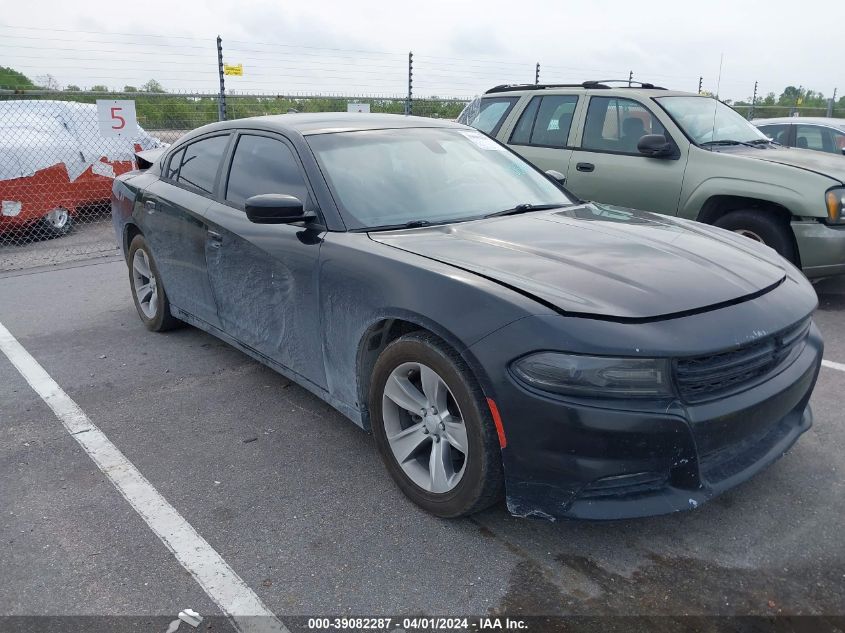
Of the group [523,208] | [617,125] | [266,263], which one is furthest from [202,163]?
[617,125]

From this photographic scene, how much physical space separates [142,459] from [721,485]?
2.61 meters

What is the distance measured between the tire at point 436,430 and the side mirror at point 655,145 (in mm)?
4107

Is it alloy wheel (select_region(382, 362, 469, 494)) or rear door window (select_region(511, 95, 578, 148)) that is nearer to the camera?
alloy wheel (select_region(382, 362, 469, 494))

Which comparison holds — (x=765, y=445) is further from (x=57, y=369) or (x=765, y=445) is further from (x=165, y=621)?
(x=57, y=369)

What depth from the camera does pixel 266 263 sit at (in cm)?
361

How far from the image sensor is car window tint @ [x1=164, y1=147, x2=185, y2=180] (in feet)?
15.8

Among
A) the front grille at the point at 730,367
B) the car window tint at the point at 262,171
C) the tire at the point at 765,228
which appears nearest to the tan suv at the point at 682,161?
the tire at the point at 765,228

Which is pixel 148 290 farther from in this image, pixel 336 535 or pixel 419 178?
pixel 336 535

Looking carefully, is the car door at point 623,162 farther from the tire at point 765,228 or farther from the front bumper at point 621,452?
the front bumper at point 621,452

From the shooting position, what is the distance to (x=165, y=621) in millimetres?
2350

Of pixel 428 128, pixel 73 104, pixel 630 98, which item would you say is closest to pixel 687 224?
pixel 428 128

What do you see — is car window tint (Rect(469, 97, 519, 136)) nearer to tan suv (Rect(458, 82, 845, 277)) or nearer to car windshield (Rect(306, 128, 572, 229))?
tan suv (Rect(458, 82, 845, 277))

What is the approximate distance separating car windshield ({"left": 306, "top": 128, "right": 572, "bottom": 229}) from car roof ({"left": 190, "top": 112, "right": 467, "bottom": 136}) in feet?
0.23

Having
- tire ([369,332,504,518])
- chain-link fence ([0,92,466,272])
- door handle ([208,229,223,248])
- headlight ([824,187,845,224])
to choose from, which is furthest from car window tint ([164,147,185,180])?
headlight ([824,187,845,224])
